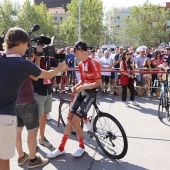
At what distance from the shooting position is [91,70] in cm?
377

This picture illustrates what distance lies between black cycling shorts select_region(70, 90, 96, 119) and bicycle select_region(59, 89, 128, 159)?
11cm

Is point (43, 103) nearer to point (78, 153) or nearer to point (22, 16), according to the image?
point (78, 153)

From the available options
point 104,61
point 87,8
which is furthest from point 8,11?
point 104,61

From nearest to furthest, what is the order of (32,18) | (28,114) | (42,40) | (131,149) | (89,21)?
(28,114), (42,40), (131,149), (89,21), (32,18)

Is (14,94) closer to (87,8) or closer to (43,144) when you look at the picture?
(43,144)

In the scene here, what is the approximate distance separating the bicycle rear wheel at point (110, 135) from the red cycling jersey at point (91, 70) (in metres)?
0.57

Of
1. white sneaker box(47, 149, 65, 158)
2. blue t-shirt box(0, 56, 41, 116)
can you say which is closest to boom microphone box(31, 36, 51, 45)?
blue t-shirt box(0, 56, 41, 116)

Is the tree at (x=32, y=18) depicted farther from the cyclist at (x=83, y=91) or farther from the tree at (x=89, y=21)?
the cyclist at (x=83, y=91)

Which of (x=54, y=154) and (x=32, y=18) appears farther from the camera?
(x=32, y=18)

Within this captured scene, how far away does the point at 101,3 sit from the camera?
44594mm

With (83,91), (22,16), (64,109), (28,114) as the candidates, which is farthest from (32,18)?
(28,114)

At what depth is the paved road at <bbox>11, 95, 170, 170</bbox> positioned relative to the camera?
357cm

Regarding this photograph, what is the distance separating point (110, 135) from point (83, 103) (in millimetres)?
692

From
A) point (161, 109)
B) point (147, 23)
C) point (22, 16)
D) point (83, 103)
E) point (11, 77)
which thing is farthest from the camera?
point (22, 16)
